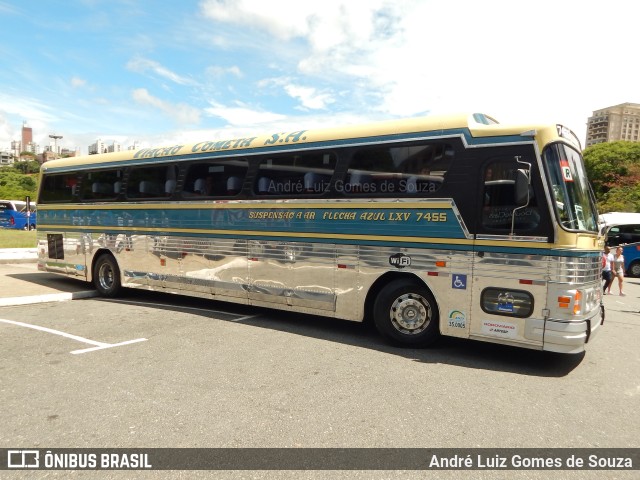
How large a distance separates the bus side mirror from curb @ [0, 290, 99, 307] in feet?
29.8

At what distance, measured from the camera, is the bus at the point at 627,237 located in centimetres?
1902

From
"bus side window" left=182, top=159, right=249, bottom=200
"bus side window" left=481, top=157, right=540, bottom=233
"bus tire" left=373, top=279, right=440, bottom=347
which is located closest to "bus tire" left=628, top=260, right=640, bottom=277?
"bus tire" left=373, top=279, right=440, bottom=347

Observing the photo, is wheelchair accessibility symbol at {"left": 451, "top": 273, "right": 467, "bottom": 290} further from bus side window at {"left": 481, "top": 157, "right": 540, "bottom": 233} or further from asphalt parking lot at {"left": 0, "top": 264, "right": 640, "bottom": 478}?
asphalt parking lot at {"left": 0, "top": 264, "right": 640, "bottom": 478}

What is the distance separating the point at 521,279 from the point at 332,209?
2852mm

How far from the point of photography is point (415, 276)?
19.8 ft

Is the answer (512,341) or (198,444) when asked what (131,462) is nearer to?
(198,444)

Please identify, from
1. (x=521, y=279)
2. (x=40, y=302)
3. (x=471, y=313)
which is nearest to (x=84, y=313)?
(x=40, y=302)

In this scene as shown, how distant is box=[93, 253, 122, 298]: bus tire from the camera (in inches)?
383

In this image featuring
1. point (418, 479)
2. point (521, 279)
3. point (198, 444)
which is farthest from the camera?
point (521, 279)

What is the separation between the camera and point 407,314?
6.09 meters

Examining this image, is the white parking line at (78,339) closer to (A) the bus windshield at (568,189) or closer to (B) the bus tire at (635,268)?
(A) the bus windshield at (568,189)

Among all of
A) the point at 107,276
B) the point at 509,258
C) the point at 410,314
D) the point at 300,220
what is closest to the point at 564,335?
the point at 509,258

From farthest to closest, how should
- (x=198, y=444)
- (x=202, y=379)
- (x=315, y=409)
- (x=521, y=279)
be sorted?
1. (x=521, y=279)
2. (x=202, y=379)
3. (x=315, y=409)
4. (x=198, y=444)

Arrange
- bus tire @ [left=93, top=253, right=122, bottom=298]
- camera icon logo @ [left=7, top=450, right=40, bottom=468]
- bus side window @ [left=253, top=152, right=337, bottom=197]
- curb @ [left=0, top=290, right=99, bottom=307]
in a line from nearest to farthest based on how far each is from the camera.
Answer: camera icon logo @ [left=7, top=450, right=40, bottom=468], bus side window @ [left=253, top=152, right=337, bottom=197], curb @ [left=0, top=290, right=99, bottom=307], bus tire @ [left=93, top=253, right=122, bottom=298]
